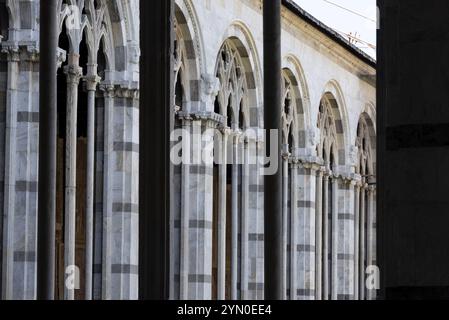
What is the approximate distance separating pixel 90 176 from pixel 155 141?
15252 mm

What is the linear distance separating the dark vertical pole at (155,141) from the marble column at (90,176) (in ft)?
49.2

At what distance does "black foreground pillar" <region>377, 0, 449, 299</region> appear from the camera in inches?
263

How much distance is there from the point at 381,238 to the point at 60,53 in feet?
49.4

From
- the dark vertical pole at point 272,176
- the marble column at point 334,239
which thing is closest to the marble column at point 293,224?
the marble column at point 334,239

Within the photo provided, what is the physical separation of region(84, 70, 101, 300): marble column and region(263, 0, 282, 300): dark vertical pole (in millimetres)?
11240

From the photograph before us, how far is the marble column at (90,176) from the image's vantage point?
2334 centimetres

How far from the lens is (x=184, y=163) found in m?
27.8

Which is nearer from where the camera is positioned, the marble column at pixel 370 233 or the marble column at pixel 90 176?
the marble column at pixel 90 176

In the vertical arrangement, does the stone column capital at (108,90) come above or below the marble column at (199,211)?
above

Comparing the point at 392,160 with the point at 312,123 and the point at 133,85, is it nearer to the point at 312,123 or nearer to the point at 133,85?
the point at 133,85

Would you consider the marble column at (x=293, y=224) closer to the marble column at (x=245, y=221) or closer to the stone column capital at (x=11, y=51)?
the marble column at (x=245, y=221)

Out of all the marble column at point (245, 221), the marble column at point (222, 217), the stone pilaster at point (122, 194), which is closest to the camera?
the stone pilaster at point (122, 194)

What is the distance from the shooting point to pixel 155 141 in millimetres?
8312

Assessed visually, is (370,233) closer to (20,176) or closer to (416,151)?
(20,176)
